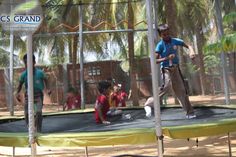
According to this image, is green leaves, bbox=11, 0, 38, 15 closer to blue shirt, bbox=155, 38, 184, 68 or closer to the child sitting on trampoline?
the child sitting on trampoline

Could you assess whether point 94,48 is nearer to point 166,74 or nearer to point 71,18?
point 71,18

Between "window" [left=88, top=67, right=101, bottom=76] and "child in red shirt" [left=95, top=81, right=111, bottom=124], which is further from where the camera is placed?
"window" [left=88, top=67, right=101, bottom=76]

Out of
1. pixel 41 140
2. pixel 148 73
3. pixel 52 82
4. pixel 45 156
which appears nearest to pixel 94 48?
pixel 52 82

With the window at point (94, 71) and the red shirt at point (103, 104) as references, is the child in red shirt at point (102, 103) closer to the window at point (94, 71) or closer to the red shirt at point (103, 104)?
the red shirt at point (103, 104)

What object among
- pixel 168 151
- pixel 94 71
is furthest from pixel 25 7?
pixel 94 71

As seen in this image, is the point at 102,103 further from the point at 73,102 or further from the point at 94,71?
the point at 94,71

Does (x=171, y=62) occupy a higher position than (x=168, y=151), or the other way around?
(x=171, y=62)

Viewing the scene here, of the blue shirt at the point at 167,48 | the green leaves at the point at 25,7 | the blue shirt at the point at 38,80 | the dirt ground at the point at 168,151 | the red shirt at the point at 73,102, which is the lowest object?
the dirt ground at the point at 168,151

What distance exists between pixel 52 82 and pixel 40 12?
1717 centimetres

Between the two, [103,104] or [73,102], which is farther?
[73,102]

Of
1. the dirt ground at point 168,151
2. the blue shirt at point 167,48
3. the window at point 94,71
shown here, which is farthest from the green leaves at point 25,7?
the window at point 94,71

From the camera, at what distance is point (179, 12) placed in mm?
23203

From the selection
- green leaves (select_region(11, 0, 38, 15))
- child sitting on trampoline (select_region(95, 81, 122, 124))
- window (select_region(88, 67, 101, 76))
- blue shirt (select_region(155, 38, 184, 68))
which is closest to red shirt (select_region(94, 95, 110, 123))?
child sitting on trampoline (select_region(95, 81, 122, 124))

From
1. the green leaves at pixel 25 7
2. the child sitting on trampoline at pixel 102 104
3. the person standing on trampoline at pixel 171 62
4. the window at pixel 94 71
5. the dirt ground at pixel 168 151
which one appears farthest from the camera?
the window at pixel 94 71
